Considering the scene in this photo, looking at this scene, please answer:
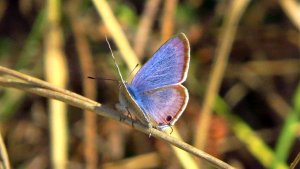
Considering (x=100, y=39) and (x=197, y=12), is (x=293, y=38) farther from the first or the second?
(x=100, y=39)

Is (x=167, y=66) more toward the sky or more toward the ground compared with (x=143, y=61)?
more toward the sky

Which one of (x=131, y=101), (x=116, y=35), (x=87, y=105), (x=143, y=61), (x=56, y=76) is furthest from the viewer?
(x=143, y=61)

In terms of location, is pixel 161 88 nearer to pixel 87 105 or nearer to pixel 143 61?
pixel 87 105

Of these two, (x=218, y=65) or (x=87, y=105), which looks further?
(x=218, y=65)

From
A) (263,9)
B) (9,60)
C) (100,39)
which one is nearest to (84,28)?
(100,39)

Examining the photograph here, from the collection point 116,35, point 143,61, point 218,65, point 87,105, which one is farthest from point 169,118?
point 143,61

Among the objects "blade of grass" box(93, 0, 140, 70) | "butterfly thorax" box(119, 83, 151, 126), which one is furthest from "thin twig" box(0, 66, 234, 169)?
"blade of grass" box(93, 0, 140, 70)

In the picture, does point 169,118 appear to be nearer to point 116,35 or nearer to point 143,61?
point 116,35

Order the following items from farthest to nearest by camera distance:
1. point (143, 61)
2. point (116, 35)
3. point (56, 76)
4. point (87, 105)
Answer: point (143, 61), point (56, 76), point (116, 35), point (87, 105)
